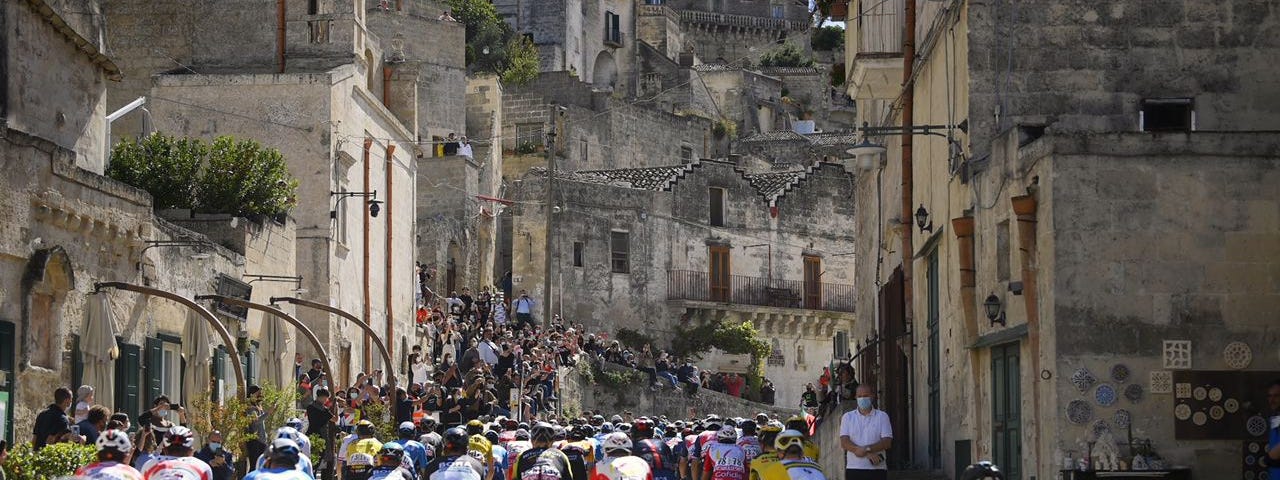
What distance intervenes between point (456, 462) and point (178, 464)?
3.79 meters

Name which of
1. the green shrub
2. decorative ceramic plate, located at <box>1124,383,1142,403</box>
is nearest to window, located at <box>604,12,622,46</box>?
decorative ceramic plate, located at <box>1124,383,1142,403</box>

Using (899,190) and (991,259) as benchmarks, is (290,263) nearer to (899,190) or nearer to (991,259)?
(899,190)

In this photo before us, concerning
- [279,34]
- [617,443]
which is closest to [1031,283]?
[617,443]

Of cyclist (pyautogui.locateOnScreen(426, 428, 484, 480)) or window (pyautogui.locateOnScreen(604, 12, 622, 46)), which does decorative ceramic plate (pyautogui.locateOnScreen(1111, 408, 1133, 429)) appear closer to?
cyclist (pyautogui.locateOnScreen(426, 428, 484, 480))

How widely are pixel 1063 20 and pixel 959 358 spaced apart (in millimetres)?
3938

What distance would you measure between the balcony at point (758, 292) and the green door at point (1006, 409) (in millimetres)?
40935

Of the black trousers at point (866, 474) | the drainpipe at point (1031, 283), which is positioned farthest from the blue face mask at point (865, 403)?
the drainpipe at point (1031, 283)

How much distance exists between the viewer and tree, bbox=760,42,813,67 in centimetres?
10294

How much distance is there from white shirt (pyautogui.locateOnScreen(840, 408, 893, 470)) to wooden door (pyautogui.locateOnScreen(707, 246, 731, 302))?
42.3m

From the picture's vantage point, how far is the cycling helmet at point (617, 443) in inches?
789

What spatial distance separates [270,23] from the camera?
38906mm

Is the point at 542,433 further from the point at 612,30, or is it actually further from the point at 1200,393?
the point at 612,30

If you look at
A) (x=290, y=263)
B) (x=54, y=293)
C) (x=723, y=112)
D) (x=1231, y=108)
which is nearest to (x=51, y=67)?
(x=54, y=293)

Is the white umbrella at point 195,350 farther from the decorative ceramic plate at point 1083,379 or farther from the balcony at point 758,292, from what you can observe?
the balcony at point 758,292
